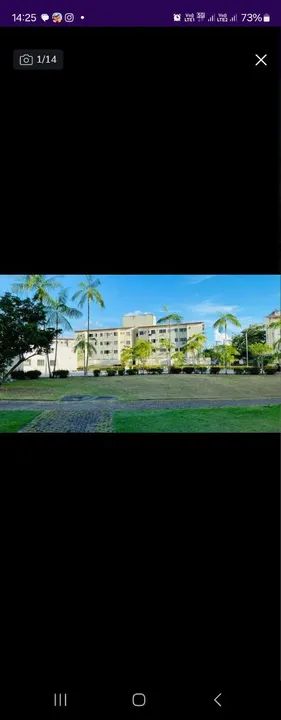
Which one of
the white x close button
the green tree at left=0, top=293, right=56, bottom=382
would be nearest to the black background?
the white x close button

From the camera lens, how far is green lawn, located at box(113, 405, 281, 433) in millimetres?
1713

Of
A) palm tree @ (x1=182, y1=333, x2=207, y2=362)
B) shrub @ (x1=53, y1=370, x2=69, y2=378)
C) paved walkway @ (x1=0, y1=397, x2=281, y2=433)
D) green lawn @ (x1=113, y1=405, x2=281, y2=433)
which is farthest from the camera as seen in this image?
shrub @ (x1=53, y1=370, x2=69, y2=378)

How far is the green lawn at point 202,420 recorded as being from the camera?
67.4 inches

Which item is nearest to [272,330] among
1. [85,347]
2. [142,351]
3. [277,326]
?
[277,326]

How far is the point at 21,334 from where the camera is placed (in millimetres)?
2324

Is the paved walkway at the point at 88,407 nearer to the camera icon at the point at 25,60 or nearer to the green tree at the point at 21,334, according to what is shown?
the green tree at the point at 21,334

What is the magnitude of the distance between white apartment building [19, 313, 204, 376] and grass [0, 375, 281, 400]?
102 mm

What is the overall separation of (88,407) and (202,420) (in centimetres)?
67

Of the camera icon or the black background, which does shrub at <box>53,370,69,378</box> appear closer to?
the black background
